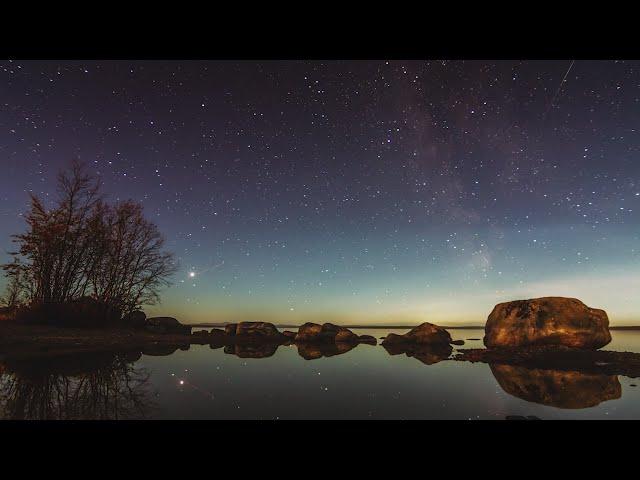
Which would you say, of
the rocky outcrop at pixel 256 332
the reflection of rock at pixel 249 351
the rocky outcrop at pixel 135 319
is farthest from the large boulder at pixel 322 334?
the rocky outcrop at pixel 135 319

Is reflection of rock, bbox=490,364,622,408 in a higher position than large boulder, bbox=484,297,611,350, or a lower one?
lower

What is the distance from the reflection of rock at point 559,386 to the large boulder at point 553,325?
9.49 meters

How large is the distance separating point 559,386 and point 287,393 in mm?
12139

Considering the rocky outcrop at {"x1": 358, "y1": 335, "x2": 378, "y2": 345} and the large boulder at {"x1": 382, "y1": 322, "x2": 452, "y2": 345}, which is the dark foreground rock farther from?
the rocky outcrop at {"x1": 358, "y1": 335, "x2": 378, "y2": 345}

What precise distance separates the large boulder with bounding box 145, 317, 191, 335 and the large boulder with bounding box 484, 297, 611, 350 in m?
37.8

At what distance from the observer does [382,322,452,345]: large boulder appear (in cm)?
3653

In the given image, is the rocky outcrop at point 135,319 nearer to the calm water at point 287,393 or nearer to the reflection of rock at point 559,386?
the calm water at point 287,393

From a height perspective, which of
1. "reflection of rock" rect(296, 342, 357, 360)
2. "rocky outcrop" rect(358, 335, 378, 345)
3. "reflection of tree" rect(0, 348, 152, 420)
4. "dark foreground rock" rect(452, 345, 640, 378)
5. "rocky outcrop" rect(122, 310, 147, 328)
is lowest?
"rocky outcrop" rect(358, 335, 378, 345)

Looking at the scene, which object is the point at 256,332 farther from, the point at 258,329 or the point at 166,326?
the point at 166,326

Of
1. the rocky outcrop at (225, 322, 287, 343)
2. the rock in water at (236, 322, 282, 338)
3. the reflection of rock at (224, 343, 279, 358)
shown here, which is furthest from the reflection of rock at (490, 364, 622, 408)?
the rock in water at (236, 322, 282, 338)

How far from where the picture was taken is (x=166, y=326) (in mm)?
38438
